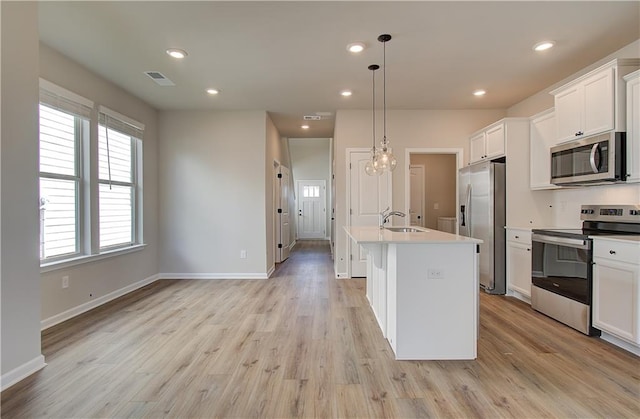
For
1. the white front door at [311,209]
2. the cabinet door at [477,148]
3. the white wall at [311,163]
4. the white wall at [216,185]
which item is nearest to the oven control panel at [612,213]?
the cabinet door at [477,148]

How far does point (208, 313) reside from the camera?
11.1ft

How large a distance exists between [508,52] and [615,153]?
52.0 inches

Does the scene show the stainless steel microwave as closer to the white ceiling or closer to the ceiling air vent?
the white ceiling

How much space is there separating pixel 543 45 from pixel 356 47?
174 cm

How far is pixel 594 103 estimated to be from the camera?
9.41 ft

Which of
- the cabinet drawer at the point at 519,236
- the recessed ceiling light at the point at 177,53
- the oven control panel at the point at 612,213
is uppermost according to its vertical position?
the recessed ceiling light at the point at 177,53

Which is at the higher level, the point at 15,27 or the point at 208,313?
the point at 15,27

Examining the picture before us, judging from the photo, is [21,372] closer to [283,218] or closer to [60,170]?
[60,170]

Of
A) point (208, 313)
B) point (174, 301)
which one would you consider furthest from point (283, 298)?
point (174, 301)

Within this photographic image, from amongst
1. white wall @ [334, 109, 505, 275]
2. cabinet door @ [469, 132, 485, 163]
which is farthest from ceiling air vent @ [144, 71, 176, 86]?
cabinet door @ [469, 132, 485, 163]

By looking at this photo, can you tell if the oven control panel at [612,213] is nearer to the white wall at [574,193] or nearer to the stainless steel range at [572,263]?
the stainless steel range at [572,263]

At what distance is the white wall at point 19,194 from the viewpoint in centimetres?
199

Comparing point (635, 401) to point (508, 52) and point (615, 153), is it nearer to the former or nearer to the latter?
point (615, 153)

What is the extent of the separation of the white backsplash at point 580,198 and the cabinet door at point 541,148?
0.80 feet
